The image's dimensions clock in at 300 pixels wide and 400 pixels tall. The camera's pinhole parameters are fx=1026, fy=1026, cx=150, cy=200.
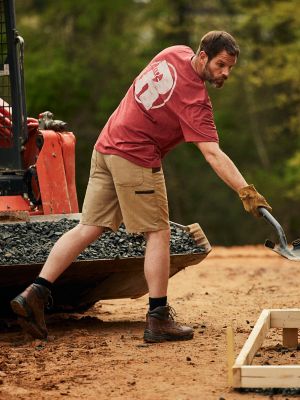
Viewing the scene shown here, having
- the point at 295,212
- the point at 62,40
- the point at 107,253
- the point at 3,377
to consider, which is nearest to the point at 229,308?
the point at 107,253

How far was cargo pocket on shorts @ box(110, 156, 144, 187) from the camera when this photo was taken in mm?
6379

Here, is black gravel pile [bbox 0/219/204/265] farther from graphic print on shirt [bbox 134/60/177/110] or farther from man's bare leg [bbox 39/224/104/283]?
graphic print on shirt [bbox 134/60/177/110]

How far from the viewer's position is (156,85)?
6332 millimetres

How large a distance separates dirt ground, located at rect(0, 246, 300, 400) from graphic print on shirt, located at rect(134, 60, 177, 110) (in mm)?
1533

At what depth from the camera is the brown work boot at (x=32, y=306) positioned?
6.39 m

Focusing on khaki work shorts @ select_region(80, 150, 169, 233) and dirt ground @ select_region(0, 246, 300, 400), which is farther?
khaki work shorts @ select_region(80, 150, 169, 233)

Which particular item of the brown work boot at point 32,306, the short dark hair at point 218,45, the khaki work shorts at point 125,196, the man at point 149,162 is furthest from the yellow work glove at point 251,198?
the brown work boot at point 32,306

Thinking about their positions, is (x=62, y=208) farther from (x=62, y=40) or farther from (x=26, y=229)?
(x=62, y=40)

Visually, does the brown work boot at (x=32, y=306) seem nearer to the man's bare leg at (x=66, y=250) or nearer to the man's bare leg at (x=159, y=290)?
the man's bare leg at (x=66, y=250)

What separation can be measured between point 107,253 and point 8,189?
3.79ft

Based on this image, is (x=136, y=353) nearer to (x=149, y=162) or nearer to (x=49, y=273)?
(x=49, y=273)

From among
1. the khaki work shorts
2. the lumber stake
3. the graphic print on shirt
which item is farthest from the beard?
the lumber stake

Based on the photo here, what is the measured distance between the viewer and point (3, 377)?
5.54m

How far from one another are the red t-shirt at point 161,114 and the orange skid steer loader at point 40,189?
85cm
